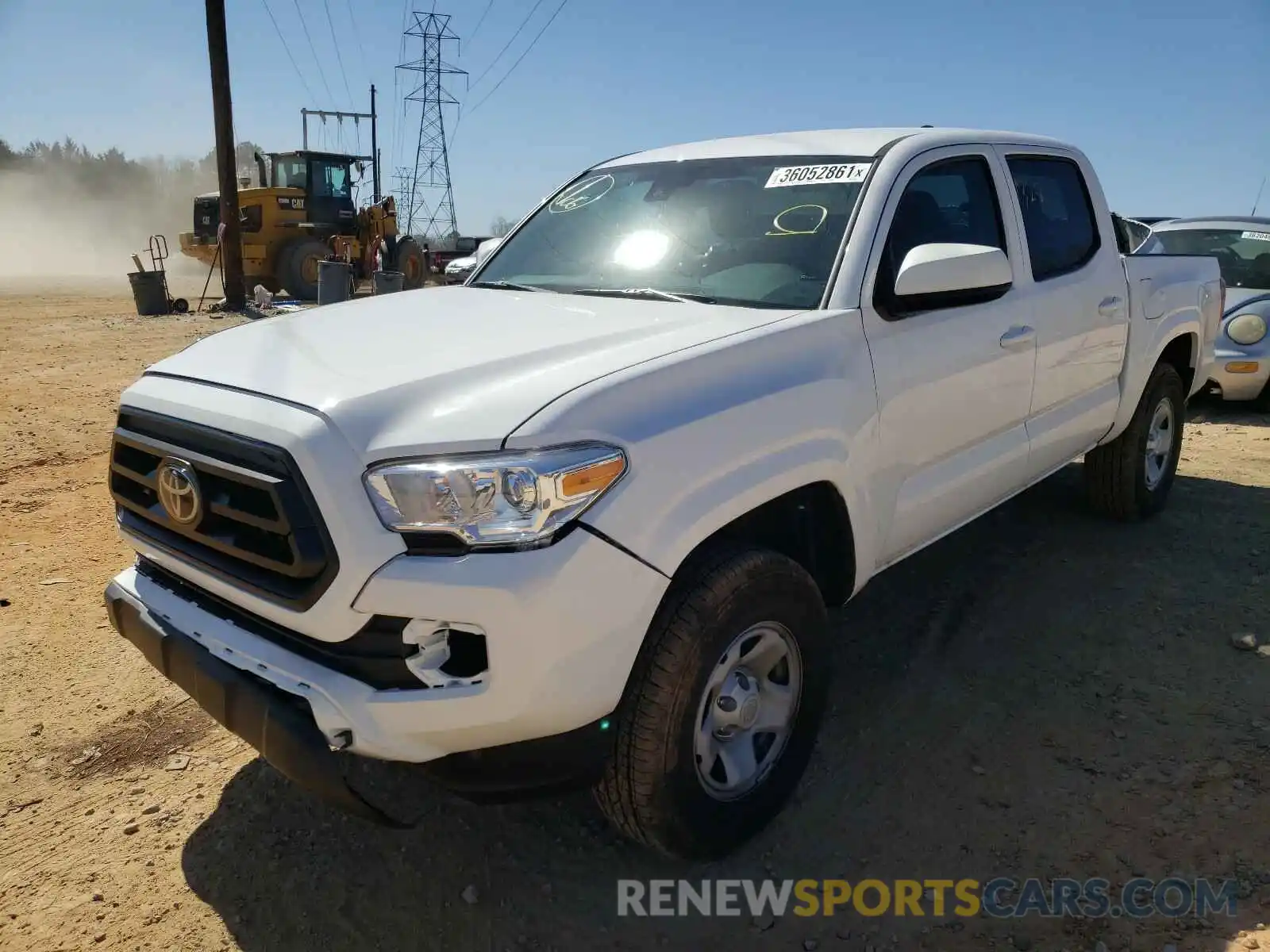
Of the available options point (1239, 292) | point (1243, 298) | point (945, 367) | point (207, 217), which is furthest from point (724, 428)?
point (207, 217)

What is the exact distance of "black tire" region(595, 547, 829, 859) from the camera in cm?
214

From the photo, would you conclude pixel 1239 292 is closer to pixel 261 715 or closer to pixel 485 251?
pixel 485 251

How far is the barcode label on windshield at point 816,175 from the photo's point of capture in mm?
3051

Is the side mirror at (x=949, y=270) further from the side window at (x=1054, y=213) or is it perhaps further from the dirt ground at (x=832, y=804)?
the dirt ground at (x=832, y=804)

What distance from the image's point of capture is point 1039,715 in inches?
126

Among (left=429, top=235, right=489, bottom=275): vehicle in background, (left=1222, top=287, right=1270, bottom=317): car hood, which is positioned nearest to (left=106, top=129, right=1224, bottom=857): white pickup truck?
(left=1222, top=287, right=1270, bottom=317): car hood

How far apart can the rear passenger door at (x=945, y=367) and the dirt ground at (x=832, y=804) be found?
68cm

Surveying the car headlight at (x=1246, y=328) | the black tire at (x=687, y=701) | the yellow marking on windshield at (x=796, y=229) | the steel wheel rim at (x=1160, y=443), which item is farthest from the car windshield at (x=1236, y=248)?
the black tire at (x=687, y=701)

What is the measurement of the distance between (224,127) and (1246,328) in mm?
16116

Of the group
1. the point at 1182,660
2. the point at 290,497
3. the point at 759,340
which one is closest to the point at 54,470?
the point at 290,497

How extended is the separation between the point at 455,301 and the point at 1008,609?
271 centimetres

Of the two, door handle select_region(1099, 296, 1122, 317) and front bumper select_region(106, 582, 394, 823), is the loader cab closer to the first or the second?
door handle select_region(1099, 296, 1122, 317)

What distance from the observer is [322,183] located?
65.8 ft

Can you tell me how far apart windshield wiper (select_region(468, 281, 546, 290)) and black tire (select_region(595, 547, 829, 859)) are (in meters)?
1.54
